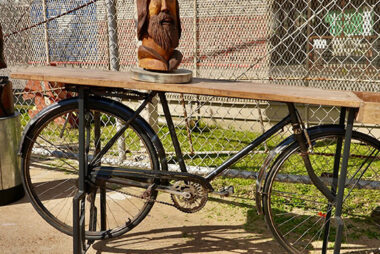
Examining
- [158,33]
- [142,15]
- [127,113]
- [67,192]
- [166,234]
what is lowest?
[166,234]

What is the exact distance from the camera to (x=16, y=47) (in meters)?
5.70

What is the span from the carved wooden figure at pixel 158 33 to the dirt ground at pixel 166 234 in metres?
1.40

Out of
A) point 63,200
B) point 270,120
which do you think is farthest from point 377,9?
point 63,200

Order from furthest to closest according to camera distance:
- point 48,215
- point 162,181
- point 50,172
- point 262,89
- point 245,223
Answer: point 50,172, point 245,223, point 48,215, point 162,181, point 262,89

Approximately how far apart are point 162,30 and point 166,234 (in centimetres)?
166

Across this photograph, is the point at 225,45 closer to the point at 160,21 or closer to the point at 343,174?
the point at 160,21

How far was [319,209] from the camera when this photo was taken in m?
3.80

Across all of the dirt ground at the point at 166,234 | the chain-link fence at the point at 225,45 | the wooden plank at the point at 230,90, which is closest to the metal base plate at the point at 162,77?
the wooden plank at the point at 230,90

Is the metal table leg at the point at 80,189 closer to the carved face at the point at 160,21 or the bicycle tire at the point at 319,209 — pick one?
the carved face at the point at 160,21

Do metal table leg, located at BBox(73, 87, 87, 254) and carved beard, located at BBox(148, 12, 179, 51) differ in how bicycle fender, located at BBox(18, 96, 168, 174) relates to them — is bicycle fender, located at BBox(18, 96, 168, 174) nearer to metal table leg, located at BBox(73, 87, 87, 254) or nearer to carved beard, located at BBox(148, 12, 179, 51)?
metal table leg, located at BBox(73, 87, 87, 254)

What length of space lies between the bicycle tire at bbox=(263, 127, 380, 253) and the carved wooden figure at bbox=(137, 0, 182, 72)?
992 millimetres

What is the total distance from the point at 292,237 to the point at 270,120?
376 centimetres

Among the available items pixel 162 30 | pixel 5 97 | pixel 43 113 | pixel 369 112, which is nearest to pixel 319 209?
pixel 369 112

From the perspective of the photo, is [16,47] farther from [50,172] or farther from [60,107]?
[60,107]
